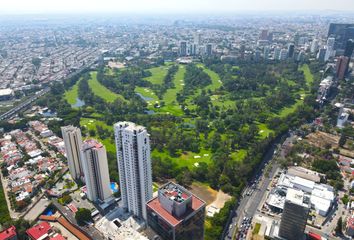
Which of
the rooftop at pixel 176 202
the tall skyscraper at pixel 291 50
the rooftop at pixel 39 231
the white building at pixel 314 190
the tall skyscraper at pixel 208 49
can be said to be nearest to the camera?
the rooftop at pixel 176 202

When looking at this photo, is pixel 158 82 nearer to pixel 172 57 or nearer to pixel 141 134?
pixel 172 57

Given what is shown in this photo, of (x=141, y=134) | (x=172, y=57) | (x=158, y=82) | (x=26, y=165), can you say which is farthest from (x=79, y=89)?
(x=141, y=134)

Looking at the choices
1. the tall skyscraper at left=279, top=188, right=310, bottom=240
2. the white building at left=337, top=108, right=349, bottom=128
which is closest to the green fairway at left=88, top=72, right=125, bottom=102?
Answer: the white building at left=337, top=108, right=349, bottom=128

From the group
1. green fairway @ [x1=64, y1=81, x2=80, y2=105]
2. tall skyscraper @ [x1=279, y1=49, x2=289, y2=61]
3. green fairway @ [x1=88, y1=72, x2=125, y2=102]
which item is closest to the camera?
green fairway @ [x1=64, y1=81, x2=80, y2=105]

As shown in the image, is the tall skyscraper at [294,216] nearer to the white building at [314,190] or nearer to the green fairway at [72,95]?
the white building at [314,190]

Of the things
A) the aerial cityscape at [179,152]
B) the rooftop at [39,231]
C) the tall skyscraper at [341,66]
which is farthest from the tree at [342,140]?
the rooftop at [39,231]

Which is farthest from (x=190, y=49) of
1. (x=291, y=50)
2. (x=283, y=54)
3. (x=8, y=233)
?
(x=8, y=233)

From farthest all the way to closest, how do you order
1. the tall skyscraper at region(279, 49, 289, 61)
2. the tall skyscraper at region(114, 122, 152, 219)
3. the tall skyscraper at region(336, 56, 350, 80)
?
the tall skyscraper at region(279, 49, 289, 61) < the tall skyscraper at region(336, 56, 350, 80) < the tall skyscraper at region(114, 122, 152, 219)

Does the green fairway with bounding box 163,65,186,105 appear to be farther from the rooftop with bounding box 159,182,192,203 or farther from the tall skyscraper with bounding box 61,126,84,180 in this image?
the rooftop with bounding box 159,182,192,203
